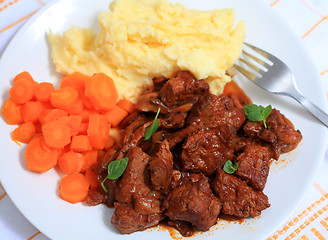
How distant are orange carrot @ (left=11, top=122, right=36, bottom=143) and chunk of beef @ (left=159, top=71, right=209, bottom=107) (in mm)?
1704

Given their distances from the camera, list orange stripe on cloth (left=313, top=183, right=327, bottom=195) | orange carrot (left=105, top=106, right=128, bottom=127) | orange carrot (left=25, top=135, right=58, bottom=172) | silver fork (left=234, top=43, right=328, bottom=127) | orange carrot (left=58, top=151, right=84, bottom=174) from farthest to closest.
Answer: orange carrot (left=105, top=106, right=128, bottom=127) < orange stripe on cloth (left=313, top=183, right=327, bottom=195) < silver fork (left=234, top=43, right=328, bottom=127) < orange carrot (left=58, top=151, right=84, bottom=174) < orange carrot (left=25, top=135, right=58, bottom=172)

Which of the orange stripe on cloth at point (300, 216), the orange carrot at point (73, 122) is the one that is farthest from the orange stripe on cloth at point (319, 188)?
the orange carrot at point (73, 122)

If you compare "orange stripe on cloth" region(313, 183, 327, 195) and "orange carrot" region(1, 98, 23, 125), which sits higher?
"orange carrot" region(1, 98, 23, 125)

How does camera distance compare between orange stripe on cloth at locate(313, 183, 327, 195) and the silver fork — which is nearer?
the silver fork

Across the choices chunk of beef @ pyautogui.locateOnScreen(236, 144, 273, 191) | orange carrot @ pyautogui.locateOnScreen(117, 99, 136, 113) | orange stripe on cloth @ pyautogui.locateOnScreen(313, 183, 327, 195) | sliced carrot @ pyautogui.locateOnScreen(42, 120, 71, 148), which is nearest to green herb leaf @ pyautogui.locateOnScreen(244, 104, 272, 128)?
chunk of beef @ pyautogui.locateOnScreen(236, 144, 273, 191)

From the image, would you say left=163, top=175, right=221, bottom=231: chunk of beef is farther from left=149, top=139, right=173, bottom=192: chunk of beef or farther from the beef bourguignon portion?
left=149, top=139, right=173, bottom=192: chunk of beef

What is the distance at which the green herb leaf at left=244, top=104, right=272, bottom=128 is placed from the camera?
13.5ft

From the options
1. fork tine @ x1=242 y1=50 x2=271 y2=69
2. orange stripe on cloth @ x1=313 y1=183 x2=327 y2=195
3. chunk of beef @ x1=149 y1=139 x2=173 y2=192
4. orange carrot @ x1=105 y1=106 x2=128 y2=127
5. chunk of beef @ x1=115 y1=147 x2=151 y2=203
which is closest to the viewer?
chunk of beef @ x1=149 y1=139 x2=173 y2=192

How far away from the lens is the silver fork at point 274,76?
14.0 feet

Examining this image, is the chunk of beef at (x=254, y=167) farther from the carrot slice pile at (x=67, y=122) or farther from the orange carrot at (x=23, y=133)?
the orange carrot at (x=23, y=133)

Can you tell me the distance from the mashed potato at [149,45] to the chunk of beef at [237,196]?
1.40 metres

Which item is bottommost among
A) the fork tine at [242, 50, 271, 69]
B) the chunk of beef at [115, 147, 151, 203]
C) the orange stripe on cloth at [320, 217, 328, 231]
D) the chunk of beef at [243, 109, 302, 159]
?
the orange stripe on cloth at [320, 217, 328, 231]

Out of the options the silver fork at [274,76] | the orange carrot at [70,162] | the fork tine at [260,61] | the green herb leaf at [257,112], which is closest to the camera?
the orange carrot at [70,162]

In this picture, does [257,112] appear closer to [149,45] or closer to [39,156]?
[149,45]
